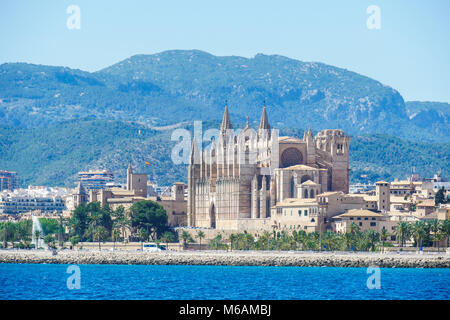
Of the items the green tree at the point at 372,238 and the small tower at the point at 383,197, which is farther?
the small tower at the point at 383,197

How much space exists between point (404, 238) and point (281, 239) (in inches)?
477

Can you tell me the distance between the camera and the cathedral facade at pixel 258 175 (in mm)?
119250

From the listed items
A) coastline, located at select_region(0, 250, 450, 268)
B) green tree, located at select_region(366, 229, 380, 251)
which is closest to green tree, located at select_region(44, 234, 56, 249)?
coastline, located at select_region(0, 250, 450, 268)

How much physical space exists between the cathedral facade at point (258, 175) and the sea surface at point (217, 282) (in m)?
24.1

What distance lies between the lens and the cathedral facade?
391ft

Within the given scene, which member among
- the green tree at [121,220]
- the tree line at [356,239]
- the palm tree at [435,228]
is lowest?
the tree line at [356,239]

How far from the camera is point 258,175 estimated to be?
413ft

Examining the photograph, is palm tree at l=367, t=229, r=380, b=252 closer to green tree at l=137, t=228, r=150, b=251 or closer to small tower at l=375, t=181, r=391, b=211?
small tower at l=375, t=181, r=391, b=211

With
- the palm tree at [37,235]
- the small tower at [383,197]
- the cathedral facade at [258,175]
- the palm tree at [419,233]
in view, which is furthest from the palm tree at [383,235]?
the palm tree at [37,235]

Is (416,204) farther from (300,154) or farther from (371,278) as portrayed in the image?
(371,278)

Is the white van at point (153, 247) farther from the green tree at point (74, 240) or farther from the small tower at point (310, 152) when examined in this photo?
the small tower at point (310, 152)

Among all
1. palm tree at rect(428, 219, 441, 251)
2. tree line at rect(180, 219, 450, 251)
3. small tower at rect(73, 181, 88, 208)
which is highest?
small tower at rect(73, 181, 88, 208)

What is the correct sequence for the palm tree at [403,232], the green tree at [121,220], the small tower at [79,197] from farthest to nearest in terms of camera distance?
1. the small tower at [79,197]
2. the green tree at [121,220]
3. the palm tree at [403,232]

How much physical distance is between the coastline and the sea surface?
4.62ft
